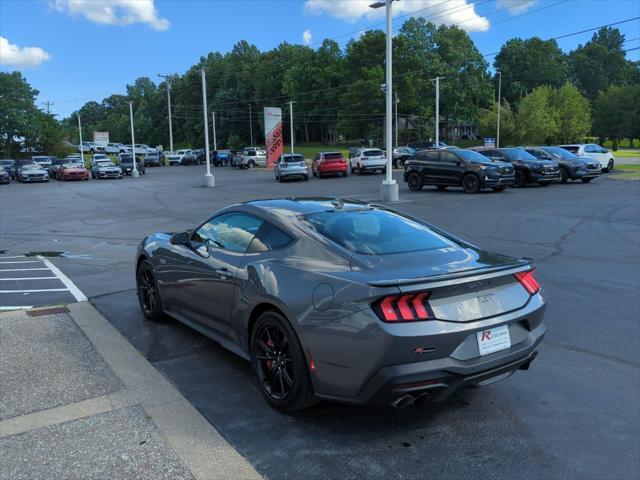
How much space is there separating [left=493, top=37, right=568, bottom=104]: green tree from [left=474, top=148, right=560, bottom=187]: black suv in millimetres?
86232

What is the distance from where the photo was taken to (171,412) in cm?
381

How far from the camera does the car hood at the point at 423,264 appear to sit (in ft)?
10.7

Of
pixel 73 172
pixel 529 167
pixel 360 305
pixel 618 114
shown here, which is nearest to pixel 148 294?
pixel 360 305

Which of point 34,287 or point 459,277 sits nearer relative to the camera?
point 459,277

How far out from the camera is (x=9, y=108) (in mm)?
72000

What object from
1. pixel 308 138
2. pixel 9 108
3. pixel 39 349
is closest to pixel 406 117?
pixel 308 138

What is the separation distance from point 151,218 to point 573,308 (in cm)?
1404

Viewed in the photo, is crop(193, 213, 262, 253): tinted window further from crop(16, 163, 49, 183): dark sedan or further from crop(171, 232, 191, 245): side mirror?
crop(16, 163, 49, 183): dark sedan

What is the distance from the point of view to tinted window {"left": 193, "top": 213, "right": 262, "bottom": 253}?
4.44 m

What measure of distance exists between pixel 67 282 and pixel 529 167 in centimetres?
2093

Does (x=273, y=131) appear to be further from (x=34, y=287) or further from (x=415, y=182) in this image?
(x=34, y=287)

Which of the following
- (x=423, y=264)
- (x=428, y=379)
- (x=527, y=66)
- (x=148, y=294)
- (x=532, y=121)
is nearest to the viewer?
(x=428, y=379)

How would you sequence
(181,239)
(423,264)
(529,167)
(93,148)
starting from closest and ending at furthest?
(423,264), (181,239), (529,167), (93,148)

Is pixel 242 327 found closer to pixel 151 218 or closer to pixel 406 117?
pixel 151 218
